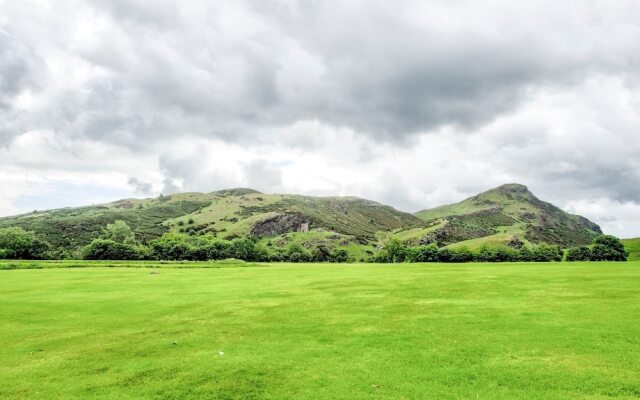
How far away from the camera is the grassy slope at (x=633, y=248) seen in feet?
548

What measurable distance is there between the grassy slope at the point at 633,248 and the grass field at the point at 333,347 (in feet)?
542

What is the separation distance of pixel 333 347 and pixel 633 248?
8311 inches

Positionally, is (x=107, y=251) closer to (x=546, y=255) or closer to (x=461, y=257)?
(x=461, y=257)

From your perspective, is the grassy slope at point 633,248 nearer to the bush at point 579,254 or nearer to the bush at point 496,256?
the bush at point 579,254

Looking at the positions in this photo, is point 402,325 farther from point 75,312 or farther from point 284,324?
point 75,312

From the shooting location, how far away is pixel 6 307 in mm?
36531

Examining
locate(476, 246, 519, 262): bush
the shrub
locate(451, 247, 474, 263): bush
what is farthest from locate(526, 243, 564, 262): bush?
the shrub

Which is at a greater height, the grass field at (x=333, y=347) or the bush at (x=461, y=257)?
the bush at (x=461, y=257)

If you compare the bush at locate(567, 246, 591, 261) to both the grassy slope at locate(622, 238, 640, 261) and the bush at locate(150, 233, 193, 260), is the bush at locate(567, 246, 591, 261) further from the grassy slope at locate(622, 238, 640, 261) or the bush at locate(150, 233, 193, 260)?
the bush at locate(150, 233, 193, 260)

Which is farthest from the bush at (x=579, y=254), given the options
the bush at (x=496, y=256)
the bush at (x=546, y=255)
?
the bush at (x=496, y=256)

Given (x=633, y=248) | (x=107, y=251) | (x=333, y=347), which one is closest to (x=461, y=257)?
(x=633, y=248)

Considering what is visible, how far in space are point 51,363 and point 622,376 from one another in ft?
85.0

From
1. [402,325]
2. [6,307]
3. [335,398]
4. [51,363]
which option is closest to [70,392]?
[51,363]

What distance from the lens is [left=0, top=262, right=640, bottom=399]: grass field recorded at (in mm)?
16016
